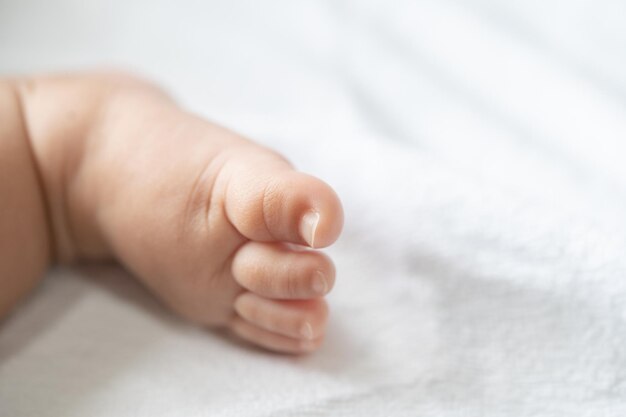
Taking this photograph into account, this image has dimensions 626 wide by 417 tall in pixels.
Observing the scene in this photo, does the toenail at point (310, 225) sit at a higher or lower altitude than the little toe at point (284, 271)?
higher

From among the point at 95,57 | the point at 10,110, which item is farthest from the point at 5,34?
the point at 10,110

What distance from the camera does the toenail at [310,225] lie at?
23.6 inches

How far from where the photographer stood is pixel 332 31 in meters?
1.04

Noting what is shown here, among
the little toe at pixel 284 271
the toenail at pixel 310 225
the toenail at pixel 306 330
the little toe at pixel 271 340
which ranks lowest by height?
the little toe at pixel 271 340

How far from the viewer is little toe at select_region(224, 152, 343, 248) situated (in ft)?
1.97

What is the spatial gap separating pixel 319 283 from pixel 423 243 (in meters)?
0.15

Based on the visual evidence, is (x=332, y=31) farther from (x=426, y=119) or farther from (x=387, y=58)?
(x=426, y=119)

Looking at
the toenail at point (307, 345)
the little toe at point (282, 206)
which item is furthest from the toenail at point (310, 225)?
the toenail at point (307, 345)

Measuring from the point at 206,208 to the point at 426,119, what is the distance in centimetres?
35

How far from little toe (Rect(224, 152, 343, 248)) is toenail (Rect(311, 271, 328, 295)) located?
0.11 feet

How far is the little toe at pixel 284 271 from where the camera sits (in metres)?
0.63

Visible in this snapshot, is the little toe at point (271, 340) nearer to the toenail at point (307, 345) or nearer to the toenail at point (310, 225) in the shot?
the toenail at point (307, 345)

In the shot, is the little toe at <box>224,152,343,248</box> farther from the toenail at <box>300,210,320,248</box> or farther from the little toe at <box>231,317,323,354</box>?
the little toe at <box>231,317,323,354</box>

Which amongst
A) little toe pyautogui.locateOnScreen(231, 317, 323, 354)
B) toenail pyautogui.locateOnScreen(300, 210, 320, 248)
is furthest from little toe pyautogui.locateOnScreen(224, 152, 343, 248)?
little toe pyautogui.locateOnScreen(231, 317, 323, 354)
